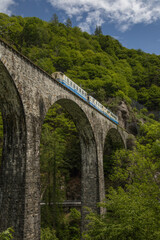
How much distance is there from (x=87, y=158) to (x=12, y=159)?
932 centimetres

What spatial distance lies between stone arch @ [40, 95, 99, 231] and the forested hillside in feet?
6.65

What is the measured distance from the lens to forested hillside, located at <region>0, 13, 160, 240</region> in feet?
23.9

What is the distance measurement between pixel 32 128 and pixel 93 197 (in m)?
9.06

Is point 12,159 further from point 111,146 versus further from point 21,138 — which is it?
point 111,146

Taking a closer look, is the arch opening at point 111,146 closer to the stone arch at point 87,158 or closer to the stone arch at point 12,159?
the stone arch at point 87,158

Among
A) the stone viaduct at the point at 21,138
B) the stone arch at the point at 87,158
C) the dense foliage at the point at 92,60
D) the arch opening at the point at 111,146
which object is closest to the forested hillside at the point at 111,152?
the dense foliage at the point at 92,60

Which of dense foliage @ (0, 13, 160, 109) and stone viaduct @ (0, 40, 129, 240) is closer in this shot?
stone viaduct @ (0, 40, 129, 240)

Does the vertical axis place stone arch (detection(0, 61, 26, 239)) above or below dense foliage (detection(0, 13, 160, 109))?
below

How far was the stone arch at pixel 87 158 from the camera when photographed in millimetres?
15352

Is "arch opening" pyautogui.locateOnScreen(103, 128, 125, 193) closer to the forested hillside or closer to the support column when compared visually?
the forested hillside

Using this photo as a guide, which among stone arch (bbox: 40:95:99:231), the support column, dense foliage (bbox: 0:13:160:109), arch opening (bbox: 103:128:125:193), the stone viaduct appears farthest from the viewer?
dense foliage (bbox: 0:13:160:109)

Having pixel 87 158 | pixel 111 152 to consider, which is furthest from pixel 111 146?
pixel 87 158

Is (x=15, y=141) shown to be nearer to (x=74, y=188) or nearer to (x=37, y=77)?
(x=37, y=77)

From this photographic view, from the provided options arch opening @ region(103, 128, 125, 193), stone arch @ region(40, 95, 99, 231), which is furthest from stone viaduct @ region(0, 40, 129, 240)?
arch opening @ region(103, 128, 125, 193)
